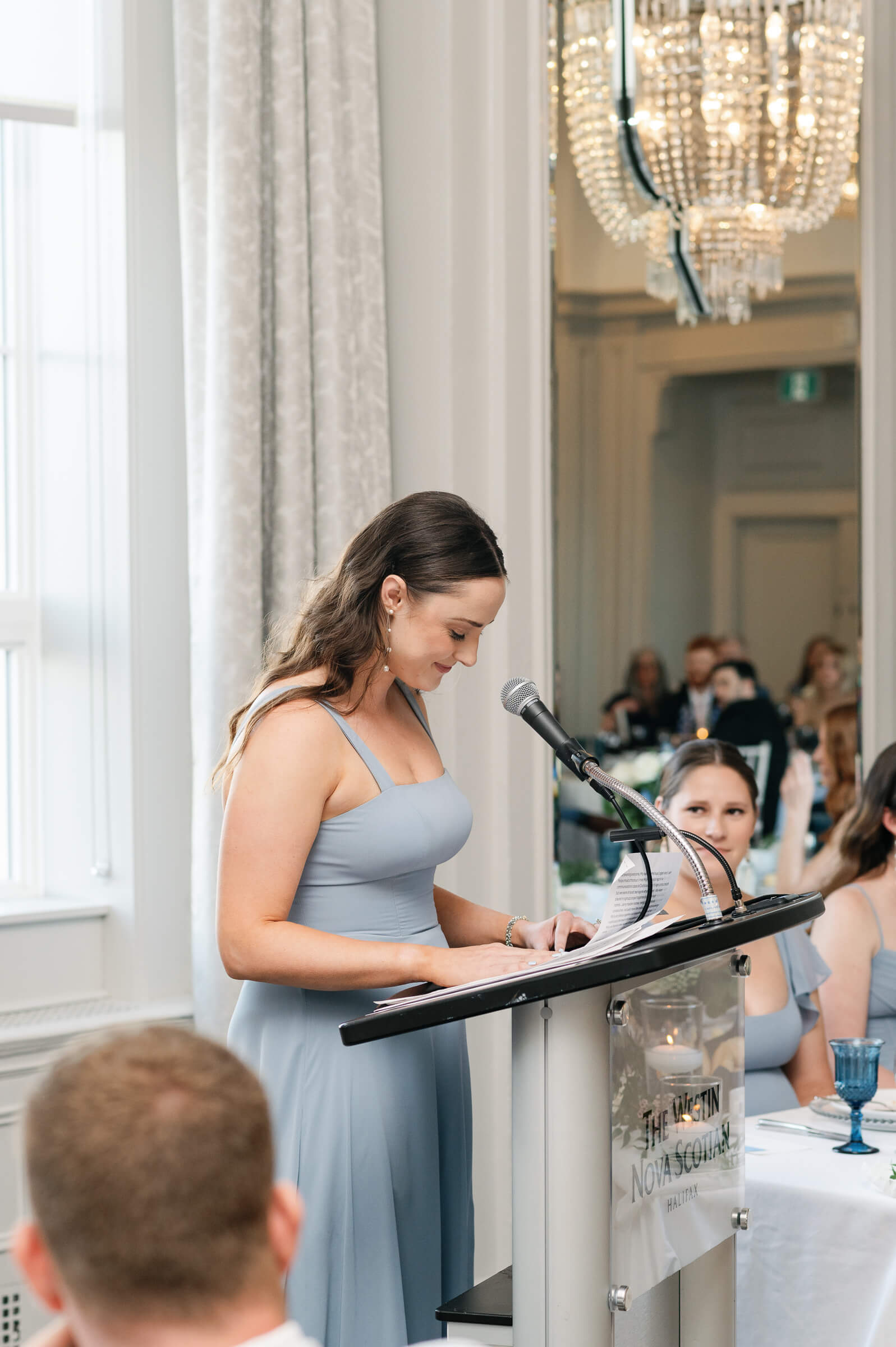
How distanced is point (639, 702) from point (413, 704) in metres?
2.53

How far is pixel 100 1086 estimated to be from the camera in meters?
0.73

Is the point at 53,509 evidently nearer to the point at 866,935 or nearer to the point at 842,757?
the point at 866,935

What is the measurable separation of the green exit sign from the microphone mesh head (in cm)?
355

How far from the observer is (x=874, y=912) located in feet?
8.93

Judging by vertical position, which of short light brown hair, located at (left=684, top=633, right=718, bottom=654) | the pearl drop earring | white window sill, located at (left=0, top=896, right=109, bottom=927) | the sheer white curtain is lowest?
white window sill, located at (left=0, top=896, right=109, bottom=927)

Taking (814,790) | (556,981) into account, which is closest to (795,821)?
(814,790)

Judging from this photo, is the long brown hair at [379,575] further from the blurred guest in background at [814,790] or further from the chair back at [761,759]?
the chair back at [761,759]

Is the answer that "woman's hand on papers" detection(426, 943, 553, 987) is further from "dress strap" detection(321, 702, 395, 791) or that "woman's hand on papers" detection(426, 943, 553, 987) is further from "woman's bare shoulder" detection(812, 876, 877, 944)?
"woman's bare shoulder" detection(812, 876, 877, 944)

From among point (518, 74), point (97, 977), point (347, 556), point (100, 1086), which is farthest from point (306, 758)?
point (518, 74)

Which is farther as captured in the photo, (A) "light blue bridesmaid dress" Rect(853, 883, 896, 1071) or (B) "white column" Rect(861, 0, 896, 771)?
(B) "white column" Rect(861, 0, 896, 771)

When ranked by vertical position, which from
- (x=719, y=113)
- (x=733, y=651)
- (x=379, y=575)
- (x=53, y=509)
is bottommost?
(x=733, y=651)

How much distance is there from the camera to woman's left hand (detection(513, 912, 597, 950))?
1656mm

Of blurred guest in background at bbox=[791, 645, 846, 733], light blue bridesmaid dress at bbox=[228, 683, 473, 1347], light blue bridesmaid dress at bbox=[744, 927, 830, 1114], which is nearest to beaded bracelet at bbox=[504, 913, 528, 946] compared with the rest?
light blue bridesmaid dress at bbox=[228, 683, 473, 1347]

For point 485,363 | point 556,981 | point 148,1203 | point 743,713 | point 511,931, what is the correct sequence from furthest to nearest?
1. point 743,713
2. point 485,363
3. point 511,931
4. point 556,981
5. point 148,1203
